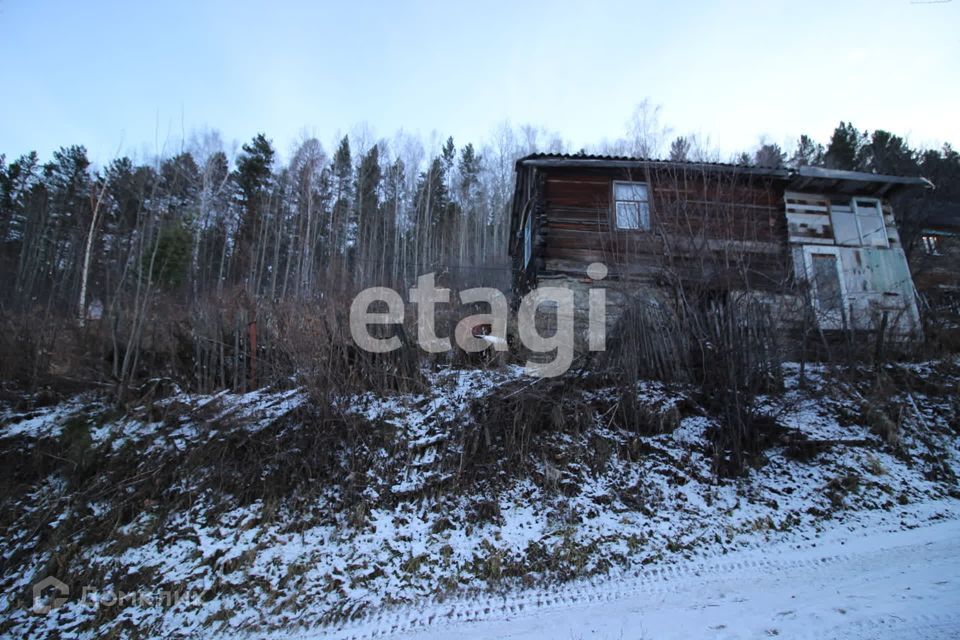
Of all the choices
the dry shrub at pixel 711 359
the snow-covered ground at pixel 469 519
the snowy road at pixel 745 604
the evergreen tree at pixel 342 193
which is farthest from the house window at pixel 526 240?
the evergreen tree at pixel 342 193

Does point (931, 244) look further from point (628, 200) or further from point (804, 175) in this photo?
point (628, 200)

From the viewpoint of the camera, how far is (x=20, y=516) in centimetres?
426

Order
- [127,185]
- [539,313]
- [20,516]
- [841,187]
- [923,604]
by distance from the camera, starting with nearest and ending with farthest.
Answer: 1. [923,604]
2. [20,516]
3. [539,313]
4. [841,187]
5. [127,185]

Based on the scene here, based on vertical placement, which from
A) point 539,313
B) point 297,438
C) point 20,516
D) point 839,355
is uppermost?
point 539,313

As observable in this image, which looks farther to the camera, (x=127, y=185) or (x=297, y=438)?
(x=127, y=185)

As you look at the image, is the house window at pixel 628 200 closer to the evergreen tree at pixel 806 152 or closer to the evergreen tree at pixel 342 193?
the evergreen tree at pixel 342 193

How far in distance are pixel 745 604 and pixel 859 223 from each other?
12415 mm

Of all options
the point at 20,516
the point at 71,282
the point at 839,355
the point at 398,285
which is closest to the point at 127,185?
the point at 71,282

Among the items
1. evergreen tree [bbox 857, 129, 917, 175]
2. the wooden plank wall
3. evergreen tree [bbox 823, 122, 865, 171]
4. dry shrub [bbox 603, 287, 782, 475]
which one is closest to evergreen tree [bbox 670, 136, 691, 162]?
the wooden plank wall

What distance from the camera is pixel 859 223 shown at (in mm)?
10969

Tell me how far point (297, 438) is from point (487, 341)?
140 inches

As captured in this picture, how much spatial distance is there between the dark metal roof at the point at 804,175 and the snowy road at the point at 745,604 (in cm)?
816

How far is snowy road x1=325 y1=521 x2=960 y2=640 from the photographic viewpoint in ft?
9.57

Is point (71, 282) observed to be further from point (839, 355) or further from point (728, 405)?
point (839, 355)
